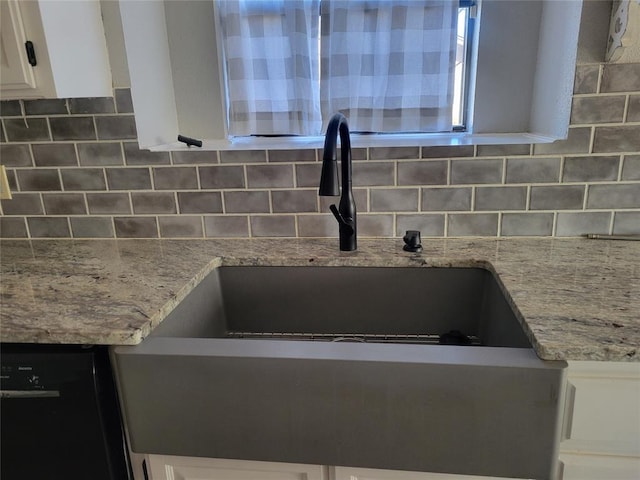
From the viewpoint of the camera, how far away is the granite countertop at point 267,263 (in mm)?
774

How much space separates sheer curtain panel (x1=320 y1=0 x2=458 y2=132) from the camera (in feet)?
4.54

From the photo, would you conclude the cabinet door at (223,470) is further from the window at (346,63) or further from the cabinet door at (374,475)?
the window at (346,63)

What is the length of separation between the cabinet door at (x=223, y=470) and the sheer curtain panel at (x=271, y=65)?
41.5 inches

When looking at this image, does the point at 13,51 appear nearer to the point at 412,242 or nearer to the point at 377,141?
the point at 377,141

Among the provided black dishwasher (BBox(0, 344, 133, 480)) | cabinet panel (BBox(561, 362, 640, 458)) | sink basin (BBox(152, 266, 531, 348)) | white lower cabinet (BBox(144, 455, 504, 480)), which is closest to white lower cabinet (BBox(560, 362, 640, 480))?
cabinet panel (BBox(561, 362, 640, 458))

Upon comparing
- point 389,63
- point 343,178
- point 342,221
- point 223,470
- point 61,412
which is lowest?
point 223,470

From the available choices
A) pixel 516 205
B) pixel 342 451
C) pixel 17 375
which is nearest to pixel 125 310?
pixel 17 375

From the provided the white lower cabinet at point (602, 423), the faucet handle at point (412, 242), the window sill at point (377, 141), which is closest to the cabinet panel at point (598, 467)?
the white lower cabinet at point (602, 423)

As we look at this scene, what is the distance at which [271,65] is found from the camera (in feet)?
4.81

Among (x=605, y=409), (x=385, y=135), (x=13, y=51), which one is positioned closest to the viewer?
(x=605, y=409)

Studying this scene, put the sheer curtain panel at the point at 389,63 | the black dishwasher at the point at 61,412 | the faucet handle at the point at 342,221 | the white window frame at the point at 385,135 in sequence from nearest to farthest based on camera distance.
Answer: the black dishwasher at the point at 61,412, the faucet handle at the point at 342,221, the white window frame at the point at 385,135, the sheer curtain panel at the point at 389,63

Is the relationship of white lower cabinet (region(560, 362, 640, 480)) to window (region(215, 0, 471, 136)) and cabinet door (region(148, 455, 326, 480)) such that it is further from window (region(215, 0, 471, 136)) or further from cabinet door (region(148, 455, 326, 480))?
window (region(215, 0, 471, 136))

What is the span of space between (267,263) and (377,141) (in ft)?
1.72

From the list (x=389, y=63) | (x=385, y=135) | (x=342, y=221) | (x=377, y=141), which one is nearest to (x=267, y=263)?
(x=342, y=221)
